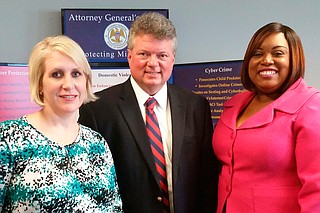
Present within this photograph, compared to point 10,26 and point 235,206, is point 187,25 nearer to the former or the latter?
point 10,26

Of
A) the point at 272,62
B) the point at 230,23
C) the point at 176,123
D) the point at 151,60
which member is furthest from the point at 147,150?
the point at 230,23

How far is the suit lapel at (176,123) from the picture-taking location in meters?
1.80

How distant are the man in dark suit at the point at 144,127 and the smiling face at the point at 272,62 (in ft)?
1.24

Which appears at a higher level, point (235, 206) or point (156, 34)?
point (156, 34)

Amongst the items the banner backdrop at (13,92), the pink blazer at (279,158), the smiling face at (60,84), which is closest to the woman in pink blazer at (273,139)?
the pink blazer at (279,158)

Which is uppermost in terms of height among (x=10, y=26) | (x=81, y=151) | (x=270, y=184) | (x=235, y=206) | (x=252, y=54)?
(x=10, y=26)

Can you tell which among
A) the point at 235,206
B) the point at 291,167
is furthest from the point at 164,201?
the point at 291,167

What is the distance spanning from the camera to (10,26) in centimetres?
344

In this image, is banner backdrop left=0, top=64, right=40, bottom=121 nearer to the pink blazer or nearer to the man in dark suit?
the man in dark suit

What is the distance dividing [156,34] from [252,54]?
1.39ft

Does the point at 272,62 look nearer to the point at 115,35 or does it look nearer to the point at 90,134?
the point at 90,134

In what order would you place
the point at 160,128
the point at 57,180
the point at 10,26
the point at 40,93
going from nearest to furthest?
the point at 57,180 < the point at 40,93 < the point at 160,128 < the point at 10,26

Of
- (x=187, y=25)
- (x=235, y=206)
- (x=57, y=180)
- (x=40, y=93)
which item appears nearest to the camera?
(x=57, y=180)

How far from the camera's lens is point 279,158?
1577mm
